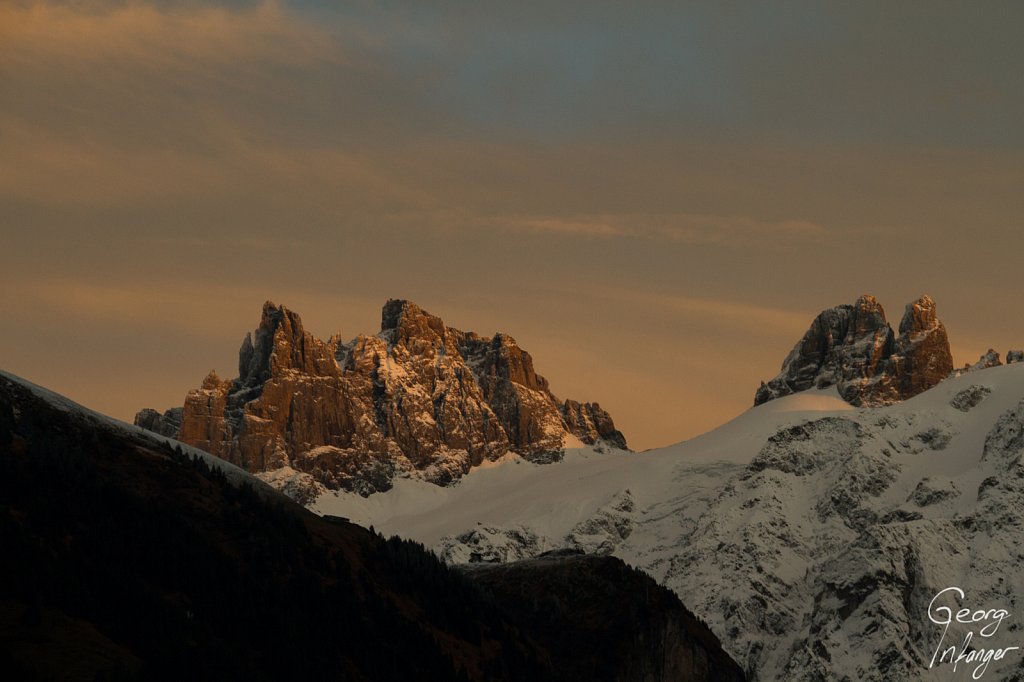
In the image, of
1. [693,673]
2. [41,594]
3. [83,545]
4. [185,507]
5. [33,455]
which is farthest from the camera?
[693,673]

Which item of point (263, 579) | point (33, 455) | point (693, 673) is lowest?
point (693, 673)

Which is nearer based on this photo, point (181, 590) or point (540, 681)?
point (181, 590)

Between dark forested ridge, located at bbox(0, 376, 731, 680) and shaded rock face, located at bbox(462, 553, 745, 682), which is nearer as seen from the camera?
dark forested ridge, located at bbox(0, 376, 731, 680)

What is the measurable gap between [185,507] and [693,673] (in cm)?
4926

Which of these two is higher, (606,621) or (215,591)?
(215,591)

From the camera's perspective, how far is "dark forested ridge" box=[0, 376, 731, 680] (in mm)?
96562

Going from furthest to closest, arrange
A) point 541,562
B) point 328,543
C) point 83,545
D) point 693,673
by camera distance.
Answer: point 541,562, point 693,673, point 328,543, point 83,545

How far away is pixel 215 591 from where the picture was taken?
117 meters

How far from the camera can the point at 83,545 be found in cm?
11000

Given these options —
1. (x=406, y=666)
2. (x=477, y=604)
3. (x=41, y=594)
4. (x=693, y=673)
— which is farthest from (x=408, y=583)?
(x=41, y=594)

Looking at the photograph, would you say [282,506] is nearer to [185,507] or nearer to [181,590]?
[185,507]

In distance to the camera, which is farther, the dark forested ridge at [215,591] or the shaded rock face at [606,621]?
the shaded rock face at [606,621]

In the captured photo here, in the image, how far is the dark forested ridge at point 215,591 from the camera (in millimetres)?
96562

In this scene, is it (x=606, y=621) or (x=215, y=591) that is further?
(x=606, y=621)
